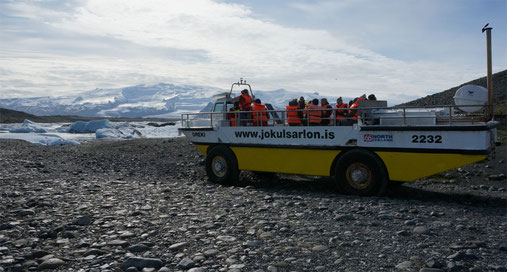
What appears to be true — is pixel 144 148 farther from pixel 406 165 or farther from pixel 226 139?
pixel 406 165

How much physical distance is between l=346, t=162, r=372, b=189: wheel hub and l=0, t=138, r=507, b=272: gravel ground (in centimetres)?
29

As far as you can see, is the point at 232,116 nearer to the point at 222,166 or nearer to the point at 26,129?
the point at 222,166

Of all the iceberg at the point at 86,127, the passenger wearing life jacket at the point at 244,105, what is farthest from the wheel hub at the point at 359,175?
the iceberg at the point at 86,127

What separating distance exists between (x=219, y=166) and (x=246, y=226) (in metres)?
3.30

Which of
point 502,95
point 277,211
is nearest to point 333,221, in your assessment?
point 277,211

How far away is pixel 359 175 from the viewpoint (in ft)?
20.5

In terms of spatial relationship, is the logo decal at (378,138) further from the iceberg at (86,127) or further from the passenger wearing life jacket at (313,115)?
the iceberg at (86,127)

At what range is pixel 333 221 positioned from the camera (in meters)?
4.75

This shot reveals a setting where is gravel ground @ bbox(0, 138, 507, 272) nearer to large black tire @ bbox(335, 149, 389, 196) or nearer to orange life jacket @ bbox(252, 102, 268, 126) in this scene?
large black tire @ bbox(335, 149, 389, 196)

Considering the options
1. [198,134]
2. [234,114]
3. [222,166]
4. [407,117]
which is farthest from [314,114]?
[198,134]

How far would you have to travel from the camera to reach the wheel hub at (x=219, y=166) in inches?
304

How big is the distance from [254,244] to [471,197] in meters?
4.20

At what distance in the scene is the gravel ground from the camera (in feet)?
11.6

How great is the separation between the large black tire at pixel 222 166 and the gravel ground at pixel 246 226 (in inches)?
8.3
